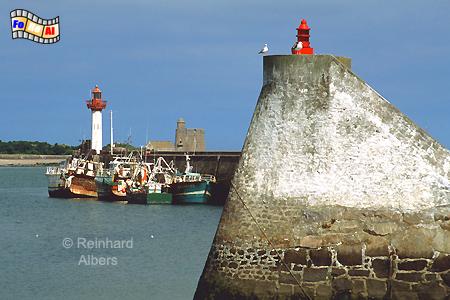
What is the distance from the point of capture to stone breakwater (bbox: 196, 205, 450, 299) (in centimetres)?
1102

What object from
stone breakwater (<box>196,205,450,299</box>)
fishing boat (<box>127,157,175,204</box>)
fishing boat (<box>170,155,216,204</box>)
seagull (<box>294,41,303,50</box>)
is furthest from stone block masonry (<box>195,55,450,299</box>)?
fishing boat (<box>127,157,175,204</box>)

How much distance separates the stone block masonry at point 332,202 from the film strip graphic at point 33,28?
373 inches

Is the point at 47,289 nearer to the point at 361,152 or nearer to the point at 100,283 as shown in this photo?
the point at 100,283

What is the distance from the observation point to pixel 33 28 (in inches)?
821

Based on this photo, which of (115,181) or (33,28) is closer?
(33,28)

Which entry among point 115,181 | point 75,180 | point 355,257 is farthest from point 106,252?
point 75,180

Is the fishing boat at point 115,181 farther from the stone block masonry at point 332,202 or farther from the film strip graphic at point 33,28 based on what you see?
the stone block masonry at point 332,202

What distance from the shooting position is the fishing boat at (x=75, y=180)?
65.2 metres

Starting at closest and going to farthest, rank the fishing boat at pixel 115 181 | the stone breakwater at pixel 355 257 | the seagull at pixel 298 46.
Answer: the stone breakwater at pixel 355 257 → the seagull at pixel 298 46 → the fishing boat at pixel 115 181

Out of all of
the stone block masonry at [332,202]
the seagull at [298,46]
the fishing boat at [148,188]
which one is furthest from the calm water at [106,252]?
the seagull at [298,46]

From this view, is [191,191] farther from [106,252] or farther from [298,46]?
[298,46]

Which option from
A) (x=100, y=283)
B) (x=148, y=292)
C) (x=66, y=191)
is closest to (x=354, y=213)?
(x=148, y=292)

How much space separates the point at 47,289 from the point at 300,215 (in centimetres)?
1092

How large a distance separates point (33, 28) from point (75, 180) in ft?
150
